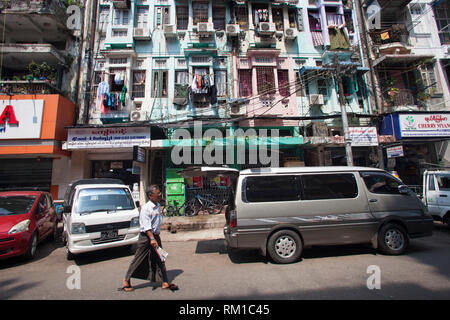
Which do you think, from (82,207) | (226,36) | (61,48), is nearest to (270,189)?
(82,207)

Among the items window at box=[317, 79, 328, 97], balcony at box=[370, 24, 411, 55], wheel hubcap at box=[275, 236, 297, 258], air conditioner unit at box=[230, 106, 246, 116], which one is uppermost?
balcony at box=[370, 24, 411, 55]

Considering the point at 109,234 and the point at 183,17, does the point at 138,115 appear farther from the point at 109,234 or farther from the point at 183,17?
the point at 109,234

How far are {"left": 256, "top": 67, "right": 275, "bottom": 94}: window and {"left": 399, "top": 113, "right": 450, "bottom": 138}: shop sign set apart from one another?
7.61m

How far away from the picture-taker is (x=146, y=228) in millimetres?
3553

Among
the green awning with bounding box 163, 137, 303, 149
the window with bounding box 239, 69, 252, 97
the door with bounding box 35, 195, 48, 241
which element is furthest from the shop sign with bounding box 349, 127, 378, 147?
the door with bounding box 35, 195, 48, 241

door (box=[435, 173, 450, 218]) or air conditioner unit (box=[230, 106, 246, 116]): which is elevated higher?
air conditioner unit (box=[230, 106, 246, 116])

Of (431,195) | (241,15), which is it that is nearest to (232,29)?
(241,15)

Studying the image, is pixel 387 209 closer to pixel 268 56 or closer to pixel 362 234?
pixel 362 234

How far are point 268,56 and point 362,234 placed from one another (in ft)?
38.5

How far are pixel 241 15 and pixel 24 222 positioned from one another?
1575 centimetres

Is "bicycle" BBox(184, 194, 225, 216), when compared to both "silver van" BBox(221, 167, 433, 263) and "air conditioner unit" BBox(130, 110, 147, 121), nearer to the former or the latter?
"air conditioner unit" BBox(130, 110, 147, 121)

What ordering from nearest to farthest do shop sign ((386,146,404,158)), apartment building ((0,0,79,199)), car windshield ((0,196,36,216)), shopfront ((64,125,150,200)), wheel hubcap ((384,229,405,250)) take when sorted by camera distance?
wheel hubcap ((384,229,405,250)), car windshield ((0,196,36,216)), shop sign ((386,146,404,158)), apartment building ((0,0,79,199)), shopfront ((64,125,150,200))

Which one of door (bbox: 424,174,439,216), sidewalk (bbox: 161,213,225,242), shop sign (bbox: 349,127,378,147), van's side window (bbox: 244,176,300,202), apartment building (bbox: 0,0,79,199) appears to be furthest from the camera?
shop sign (bbox: 349,127,378,147)

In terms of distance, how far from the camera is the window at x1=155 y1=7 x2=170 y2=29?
1367 cm
